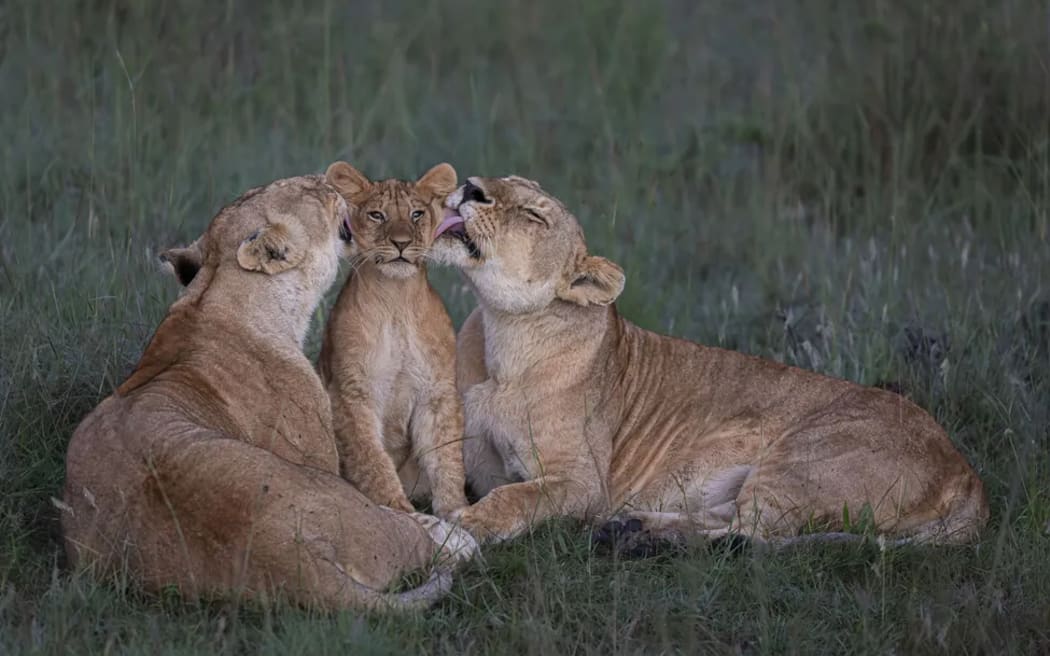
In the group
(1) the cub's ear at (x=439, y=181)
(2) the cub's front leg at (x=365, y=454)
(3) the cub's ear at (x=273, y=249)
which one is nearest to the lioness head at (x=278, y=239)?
(3) the cub's ear at (x=273, y=249)

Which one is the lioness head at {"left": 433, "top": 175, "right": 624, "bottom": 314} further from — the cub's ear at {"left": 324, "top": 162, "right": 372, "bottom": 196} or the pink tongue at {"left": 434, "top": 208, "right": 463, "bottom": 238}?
the cub's ear at {"left": 324, "top": 162, "right": 372, "bottom": 196}

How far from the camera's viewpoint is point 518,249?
5.36 metres

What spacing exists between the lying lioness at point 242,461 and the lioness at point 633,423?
53 centimetres

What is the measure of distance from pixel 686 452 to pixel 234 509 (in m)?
2.00

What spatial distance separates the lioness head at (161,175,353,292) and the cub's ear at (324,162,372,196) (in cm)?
10

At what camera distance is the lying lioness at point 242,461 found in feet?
13.3

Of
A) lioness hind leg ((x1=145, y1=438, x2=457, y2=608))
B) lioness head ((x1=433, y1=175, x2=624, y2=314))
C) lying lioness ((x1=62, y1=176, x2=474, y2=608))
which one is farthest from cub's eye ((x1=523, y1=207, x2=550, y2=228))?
lioness hind leg ((x1=145, y1=438, x2=457, y2=608))

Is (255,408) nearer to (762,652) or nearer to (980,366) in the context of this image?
(762,652)

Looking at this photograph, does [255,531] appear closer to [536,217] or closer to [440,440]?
[440,440]

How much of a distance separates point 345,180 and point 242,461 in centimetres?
150

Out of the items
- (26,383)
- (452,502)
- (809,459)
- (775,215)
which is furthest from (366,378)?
(775,215)

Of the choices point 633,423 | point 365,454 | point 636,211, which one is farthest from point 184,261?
point 636,211

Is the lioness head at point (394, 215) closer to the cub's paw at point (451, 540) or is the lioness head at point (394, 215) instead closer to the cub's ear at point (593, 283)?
the cub's ear at point (593, 283)

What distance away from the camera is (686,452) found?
5.59 meters
